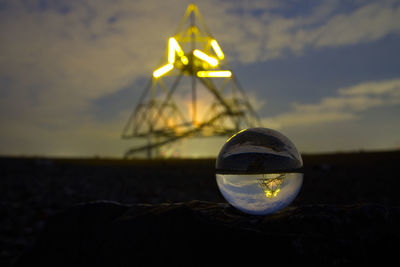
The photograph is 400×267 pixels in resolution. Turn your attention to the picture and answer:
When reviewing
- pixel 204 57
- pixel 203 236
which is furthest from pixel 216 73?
pixel 203 236

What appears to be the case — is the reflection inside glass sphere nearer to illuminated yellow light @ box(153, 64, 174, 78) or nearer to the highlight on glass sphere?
the highlight on glass sphere

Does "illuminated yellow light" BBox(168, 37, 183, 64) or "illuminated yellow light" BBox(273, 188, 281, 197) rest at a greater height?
"illuminated yellow light" BBox(168, 37, 183, 64)

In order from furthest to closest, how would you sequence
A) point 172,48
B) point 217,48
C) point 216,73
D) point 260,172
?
point 216,73, point 217,48, point 172,48, point 260,172

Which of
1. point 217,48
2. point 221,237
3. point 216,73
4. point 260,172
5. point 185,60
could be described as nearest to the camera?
point 221,237

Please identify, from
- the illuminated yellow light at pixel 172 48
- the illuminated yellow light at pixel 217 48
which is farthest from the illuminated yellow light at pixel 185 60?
the illuminated yellow light at pixel 217 48

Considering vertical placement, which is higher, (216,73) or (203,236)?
(216,73)

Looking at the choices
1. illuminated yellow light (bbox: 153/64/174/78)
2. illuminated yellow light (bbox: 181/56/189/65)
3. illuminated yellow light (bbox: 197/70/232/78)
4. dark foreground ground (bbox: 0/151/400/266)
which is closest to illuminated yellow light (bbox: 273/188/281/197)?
dark foreground ground (bbox: 0/151/400/266)

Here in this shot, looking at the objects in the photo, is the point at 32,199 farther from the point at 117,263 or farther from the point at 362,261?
the point at 362,261

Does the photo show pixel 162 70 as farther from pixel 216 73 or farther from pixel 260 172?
pixel 260 172
